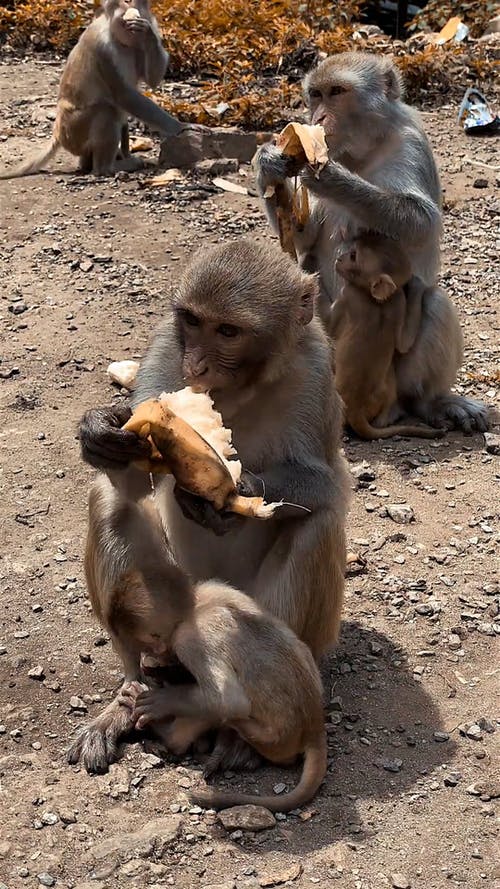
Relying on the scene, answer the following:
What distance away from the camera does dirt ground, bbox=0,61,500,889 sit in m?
3.90

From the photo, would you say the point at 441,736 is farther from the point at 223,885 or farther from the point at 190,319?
the point at 190,319

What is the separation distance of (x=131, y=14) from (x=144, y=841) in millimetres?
9795

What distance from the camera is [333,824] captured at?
4.04 metres

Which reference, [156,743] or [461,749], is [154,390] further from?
[461,749]

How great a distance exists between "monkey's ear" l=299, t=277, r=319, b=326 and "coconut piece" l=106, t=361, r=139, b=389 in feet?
9.33

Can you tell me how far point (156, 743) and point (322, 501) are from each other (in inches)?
42.5

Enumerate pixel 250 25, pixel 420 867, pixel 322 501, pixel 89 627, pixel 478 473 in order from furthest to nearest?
pixel 250 25 < pixel 478 473 < pixel 89 627 < pixel 322 501 < pixel 420 867

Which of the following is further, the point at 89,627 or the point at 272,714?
the point at 89,627

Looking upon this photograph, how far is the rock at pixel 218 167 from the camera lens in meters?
10.8

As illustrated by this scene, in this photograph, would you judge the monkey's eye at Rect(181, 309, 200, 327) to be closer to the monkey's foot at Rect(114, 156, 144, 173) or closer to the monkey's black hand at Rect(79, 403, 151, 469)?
the monkey's black hand at Rect(79, 403, 151, 469)

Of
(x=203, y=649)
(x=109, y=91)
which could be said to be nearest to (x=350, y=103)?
(x=203, y=649)

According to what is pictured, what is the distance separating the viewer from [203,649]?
4.09 meters

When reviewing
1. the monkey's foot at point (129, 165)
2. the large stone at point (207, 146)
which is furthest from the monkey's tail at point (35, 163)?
the large stone at point (207, 146)

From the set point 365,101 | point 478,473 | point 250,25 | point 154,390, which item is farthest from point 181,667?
point 250,25
